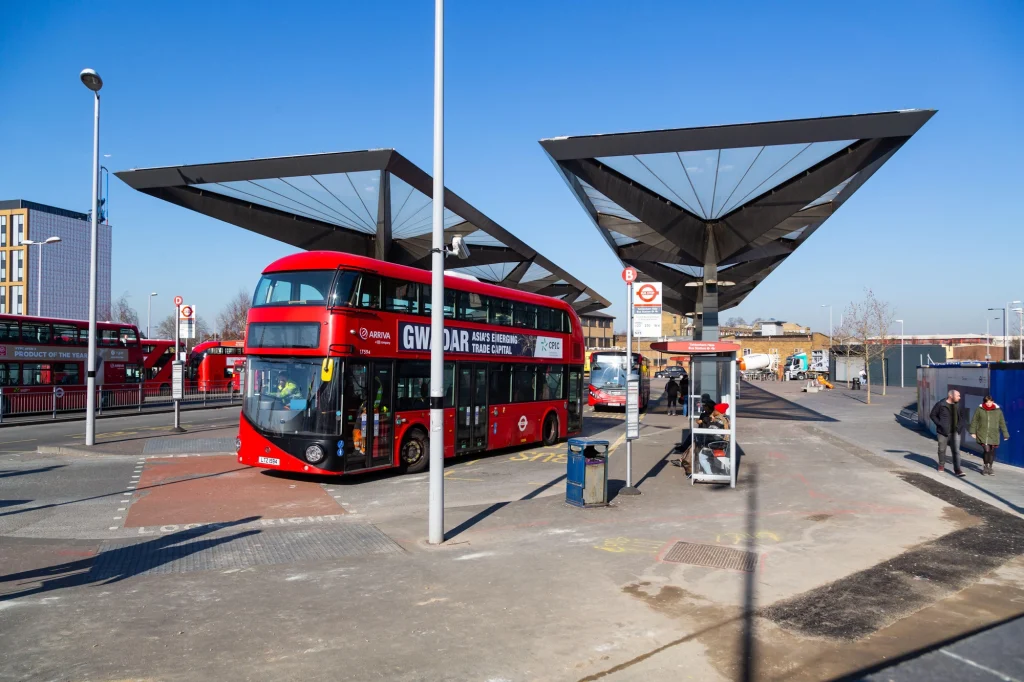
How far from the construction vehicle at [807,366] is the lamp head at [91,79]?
7711 cm

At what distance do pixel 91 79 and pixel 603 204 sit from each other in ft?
52.2

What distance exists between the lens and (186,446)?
60.7 feet

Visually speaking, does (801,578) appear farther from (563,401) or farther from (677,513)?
(563,401)

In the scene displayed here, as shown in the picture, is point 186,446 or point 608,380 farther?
point 608,380

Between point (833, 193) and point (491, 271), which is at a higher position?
point (833, 193)

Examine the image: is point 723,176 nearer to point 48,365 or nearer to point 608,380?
point 608,380

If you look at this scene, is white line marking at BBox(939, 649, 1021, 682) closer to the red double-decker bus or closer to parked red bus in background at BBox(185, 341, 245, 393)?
the red double-decker bus

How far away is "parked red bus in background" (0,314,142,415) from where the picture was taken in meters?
27.1

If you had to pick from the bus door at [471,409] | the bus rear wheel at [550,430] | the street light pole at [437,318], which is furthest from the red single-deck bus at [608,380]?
the street light pole at [437,318]

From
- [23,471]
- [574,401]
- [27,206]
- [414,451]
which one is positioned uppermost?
[27,206]

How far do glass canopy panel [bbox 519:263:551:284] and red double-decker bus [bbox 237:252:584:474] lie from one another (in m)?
23.3

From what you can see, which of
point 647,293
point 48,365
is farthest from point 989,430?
point 48,365

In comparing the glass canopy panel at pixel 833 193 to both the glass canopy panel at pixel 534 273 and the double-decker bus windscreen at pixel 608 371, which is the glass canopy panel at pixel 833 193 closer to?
the double-decker bus windscreen at pixel 608 371

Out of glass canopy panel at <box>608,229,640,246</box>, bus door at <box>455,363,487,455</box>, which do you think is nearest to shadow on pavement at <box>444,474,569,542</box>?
bus door at <box>455,363,487,455</box>
